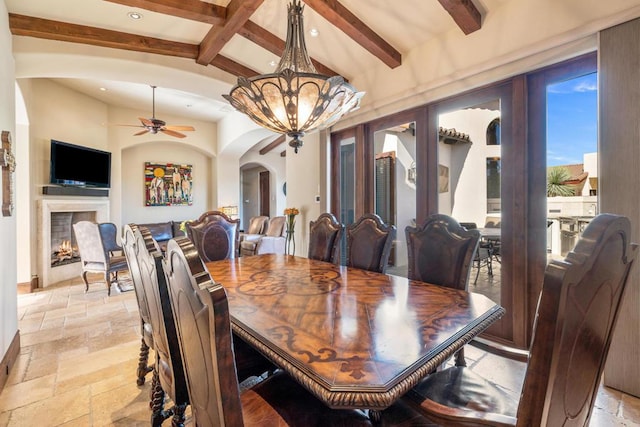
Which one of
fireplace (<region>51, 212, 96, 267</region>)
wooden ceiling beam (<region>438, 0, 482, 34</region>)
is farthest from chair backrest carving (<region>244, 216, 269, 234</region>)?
wooden ceiling beam (<region>438, 0, 482, 34</region>)

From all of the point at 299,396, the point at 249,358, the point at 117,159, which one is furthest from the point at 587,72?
the point at 117,159

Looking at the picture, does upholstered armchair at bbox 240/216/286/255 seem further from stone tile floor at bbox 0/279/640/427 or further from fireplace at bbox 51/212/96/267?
fireplace at bbox 51/212/96/267

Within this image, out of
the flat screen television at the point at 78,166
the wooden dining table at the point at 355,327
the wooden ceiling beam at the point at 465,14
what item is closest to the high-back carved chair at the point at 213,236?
the wooden dining table at the point at 355,327

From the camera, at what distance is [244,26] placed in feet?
9.52

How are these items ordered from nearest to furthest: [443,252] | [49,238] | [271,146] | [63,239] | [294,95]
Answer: [294,95], [443,252], [49,238], [63,239], [271,146]

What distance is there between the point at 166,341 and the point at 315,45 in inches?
126

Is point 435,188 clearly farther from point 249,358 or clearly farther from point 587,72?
point 249,358

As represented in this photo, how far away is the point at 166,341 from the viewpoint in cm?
119

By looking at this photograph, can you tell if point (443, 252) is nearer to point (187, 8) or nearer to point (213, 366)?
point (213, 366)

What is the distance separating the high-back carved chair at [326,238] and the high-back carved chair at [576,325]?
6.12 ft

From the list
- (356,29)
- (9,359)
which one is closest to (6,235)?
(9,359)

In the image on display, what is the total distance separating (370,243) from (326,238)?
1.62 feet

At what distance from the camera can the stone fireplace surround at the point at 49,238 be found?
445 centimetres

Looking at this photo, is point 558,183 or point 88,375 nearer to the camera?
point 88,375
